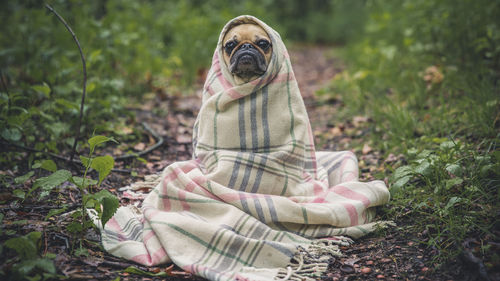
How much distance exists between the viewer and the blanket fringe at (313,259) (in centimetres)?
185

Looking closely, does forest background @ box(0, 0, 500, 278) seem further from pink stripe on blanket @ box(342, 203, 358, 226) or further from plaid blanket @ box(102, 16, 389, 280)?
plaid blanket @ box(102, 16, 389, 280)

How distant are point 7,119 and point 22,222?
3.42 ft

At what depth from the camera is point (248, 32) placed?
237cm

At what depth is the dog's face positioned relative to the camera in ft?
7.47

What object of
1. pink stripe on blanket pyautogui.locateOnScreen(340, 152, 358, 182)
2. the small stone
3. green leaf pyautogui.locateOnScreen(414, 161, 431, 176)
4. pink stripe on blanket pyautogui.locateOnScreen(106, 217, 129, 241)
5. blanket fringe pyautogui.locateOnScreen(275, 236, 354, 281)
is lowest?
the small stone

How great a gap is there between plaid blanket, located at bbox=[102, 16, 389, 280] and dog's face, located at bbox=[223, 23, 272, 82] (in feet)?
0.16

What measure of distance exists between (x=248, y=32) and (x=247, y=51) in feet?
0.56

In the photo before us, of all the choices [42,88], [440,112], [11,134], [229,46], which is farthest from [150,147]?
[440,112]

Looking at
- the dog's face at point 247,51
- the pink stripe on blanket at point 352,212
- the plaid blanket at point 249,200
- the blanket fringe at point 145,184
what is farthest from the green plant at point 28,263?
the pink stripe on blanket at point 352,212

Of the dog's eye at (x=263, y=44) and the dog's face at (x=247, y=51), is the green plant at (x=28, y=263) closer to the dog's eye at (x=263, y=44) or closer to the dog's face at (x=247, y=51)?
the dog's face at (x=247, y=51)

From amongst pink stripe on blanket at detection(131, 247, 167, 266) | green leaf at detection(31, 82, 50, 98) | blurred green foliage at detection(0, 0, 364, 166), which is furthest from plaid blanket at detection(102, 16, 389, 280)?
green leaf at detection(31, 82, 50, 98)

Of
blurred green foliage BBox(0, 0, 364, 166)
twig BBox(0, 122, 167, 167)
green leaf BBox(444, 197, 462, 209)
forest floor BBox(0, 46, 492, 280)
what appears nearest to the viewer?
forest floor BBox(0, 46, 492, 280)

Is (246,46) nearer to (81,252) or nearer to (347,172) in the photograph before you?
(347,172)

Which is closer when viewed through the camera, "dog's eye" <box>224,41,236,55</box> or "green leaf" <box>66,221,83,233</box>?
"green leaf" <box>66,221,83,233</box>
